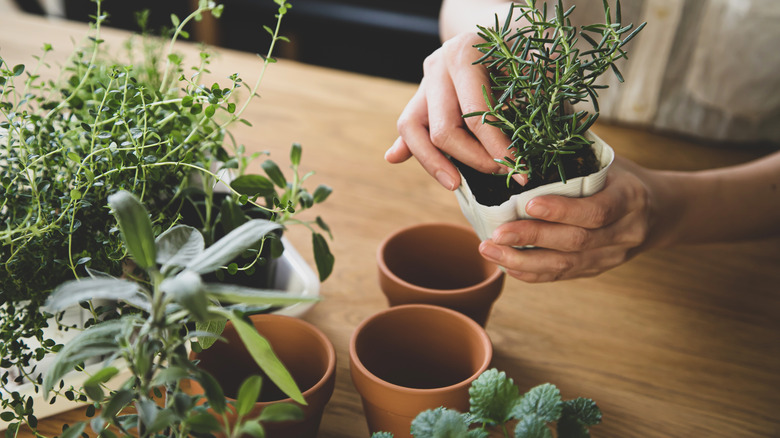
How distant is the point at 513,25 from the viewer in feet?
2.97

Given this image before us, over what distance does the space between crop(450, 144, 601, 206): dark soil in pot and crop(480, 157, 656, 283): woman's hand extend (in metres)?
0.03

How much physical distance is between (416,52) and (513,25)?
1650 mm

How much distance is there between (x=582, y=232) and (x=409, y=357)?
9.9 inches

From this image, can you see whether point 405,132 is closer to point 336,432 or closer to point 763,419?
point 336,432

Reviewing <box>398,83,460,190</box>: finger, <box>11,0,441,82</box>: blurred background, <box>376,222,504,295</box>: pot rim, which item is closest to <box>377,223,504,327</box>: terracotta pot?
<box>376,222,504,295</box>: pot rim

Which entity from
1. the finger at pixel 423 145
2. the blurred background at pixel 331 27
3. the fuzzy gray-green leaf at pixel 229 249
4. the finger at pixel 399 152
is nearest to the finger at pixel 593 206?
the finger at pixel 423 145

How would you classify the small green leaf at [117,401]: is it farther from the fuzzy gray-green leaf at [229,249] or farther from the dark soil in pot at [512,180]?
the dark soil in pot at [512,180]

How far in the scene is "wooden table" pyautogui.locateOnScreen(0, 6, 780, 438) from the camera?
73cm

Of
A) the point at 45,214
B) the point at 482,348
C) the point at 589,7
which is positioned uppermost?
the point at 589,7

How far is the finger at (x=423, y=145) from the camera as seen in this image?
2.30 ft

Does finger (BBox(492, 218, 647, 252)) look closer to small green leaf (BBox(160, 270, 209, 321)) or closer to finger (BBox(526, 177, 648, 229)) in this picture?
finger (BBox(526, 177, 648, 229))

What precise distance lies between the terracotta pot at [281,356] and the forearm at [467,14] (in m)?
0.62

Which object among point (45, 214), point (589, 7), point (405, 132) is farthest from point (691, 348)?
point (589, 7)

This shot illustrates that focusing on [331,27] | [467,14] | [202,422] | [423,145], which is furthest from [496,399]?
[331,27]
